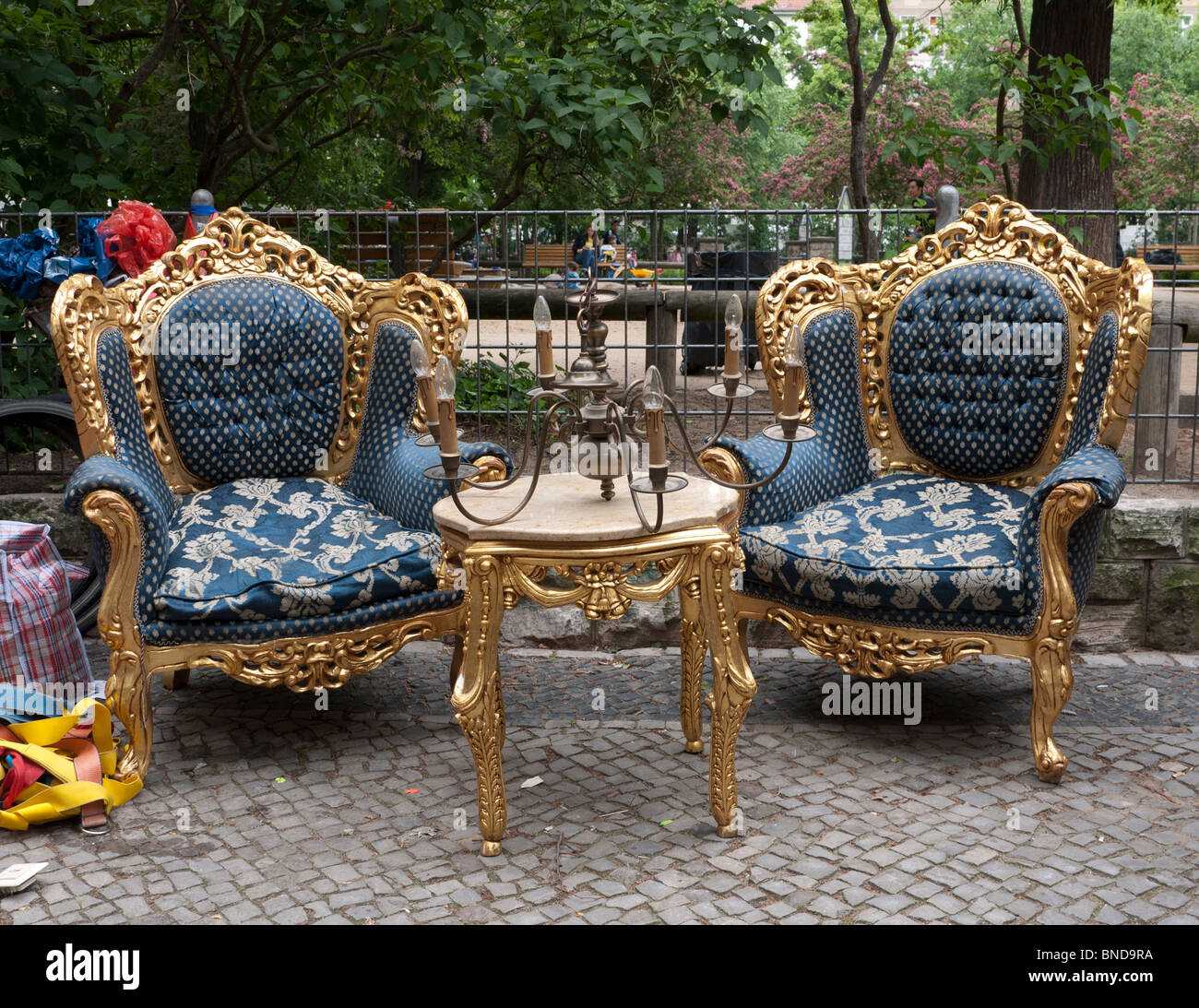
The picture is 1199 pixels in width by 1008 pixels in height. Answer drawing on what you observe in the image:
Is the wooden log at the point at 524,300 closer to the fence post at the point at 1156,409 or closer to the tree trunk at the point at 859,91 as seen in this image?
the tree trunk at the point at 859,91

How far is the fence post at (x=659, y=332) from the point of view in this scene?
520 centimetres

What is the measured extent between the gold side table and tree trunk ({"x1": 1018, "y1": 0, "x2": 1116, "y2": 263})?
14.3 ft

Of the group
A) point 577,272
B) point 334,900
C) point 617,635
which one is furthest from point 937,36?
point 334,900

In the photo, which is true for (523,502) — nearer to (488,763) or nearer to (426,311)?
(488,763)

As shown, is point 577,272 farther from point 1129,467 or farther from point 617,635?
point 1129,467

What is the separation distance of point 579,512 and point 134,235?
237 cm

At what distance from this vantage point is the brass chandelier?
277cm

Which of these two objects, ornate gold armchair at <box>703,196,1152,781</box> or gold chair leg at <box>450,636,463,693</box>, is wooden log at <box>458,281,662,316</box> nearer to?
ornate gold armchair at <box>703,196,1152,781</box>

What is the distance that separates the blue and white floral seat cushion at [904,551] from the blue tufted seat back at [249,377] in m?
1.59

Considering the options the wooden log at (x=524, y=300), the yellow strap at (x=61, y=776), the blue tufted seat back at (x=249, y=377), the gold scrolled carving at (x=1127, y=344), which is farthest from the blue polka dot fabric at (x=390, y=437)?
the gold scrolled carving at (x=1127, y=344)

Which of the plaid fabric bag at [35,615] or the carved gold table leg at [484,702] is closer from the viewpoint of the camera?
the carved gold table leg at [484,702]

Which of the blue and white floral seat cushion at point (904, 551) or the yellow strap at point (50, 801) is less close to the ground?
the blue and white floral seat cushion at point (904, 551)

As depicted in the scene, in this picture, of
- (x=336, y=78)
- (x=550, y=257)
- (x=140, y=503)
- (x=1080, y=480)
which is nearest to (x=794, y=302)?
(x=1080, y=480)

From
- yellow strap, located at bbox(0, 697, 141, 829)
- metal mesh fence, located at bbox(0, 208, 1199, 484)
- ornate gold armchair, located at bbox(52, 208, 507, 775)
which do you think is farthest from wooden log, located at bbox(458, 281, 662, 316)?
yellow strap, located at bbox(0, 697, 141, 829)
